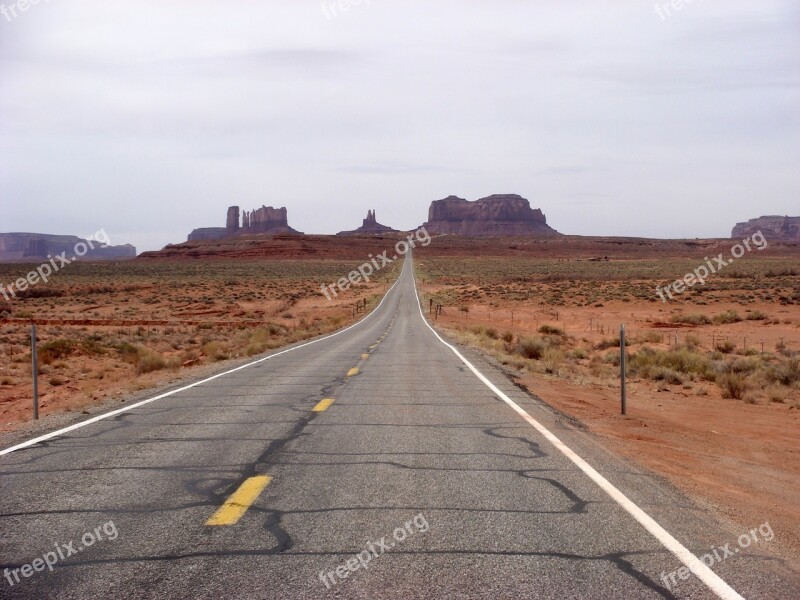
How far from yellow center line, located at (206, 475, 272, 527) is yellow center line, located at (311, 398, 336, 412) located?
13.1ft

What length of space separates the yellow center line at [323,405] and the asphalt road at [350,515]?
629 millimetres

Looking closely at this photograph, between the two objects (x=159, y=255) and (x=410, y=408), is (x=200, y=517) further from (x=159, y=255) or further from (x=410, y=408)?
(x=159, y=255)

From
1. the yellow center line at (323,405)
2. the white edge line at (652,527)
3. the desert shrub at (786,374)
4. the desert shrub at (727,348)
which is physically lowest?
the desert shrub at (727,348)

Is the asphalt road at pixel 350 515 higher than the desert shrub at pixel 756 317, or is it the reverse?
the asphalt road at pixel 350 515

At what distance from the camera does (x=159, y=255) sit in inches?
6683

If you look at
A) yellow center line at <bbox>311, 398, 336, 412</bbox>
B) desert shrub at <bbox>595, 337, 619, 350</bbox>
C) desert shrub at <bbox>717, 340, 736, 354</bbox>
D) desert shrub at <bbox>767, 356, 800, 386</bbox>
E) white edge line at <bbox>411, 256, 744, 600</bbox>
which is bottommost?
desert shrub at <bbox>595, 337, 619, 350</bbox>

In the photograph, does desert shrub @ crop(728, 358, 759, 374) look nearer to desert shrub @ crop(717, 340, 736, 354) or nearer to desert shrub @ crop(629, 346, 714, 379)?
desert shrub @ crop(629, 346, 714, 379)

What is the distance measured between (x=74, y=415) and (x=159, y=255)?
168 m

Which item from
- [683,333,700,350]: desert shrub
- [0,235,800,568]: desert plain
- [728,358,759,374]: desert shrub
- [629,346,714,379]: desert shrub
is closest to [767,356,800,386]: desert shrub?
[0,235,800,568]: desert plain

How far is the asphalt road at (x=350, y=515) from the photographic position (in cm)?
409

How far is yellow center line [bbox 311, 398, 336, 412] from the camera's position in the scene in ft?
34.1

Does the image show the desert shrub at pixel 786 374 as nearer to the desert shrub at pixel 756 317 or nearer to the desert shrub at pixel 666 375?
the desert shrub at pixel 666 375

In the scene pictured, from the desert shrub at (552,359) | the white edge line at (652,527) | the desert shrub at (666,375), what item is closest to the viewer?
the white edge line at (652,527)

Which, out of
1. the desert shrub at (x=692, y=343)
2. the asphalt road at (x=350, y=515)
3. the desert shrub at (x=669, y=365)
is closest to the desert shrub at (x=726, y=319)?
the desert shrub at (x=692, y=343)
